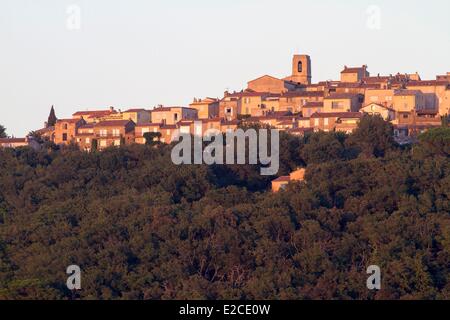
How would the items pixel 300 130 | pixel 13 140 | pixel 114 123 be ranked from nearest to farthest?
pixel 300 130 → pixel 114 123 → pixel 13 140

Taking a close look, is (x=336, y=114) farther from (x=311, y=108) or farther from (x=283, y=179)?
(x=283, y=179)

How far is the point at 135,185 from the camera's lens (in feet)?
182

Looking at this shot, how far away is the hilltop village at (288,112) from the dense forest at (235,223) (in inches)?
144

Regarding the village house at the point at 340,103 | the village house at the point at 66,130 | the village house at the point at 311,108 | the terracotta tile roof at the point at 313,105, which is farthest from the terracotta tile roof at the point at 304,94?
the village house at the point at 66,130

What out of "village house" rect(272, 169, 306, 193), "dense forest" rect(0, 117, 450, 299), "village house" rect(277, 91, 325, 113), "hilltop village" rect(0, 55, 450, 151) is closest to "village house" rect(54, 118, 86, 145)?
"hilltop village" rect(0, 55, 450, 151)

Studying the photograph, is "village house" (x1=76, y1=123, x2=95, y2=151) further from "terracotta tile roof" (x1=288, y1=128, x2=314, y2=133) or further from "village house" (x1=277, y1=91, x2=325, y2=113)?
"terracotta tile roof" (x1=288, y1=128, x2=314, y2=133)

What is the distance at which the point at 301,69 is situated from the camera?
71.1 m

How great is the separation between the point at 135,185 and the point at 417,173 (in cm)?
Answer: 925

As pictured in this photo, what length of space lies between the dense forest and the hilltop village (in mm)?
3645

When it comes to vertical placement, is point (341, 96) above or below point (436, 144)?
above

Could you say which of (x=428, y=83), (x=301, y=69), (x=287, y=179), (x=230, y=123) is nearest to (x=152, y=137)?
(x=230, y=123)

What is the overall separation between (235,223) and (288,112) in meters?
17.2
